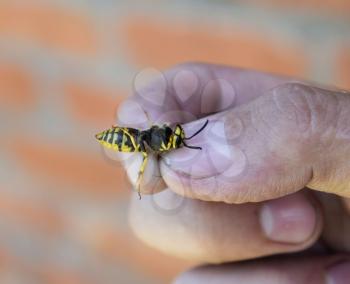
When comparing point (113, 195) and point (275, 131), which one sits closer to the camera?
point (275, 131)

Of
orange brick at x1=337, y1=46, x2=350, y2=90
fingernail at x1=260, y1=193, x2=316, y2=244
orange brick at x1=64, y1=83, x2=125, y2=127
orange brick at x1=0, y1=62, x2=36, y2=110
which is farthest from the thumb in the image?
orange brick at x1=0, y1=62, x2=36, y2=110

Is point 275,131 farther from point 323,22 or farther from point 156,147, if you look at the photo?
point 323,22

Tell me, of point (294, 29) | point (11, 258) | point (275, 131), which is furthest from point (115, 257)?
point (275, 131)

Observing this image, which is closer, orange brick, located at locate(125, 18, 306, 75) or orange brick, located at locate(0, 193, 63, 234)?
orange brick, located at locate(125, 18, 306, 75)

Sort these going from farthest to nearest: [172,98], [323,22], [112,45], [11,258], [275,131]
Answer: [11,258], [112,45], [323,22], [172,98], [275,131]

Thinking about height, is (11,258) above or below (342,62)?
below

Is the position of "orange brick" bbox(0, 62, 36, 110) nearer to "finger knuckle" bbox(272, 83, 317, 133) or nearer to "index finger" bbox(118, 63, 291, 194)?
"index finger" bbox(118, 63, 291, 194)

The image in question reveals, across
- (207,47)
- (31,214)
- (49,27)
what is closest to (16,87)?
(49,27)
